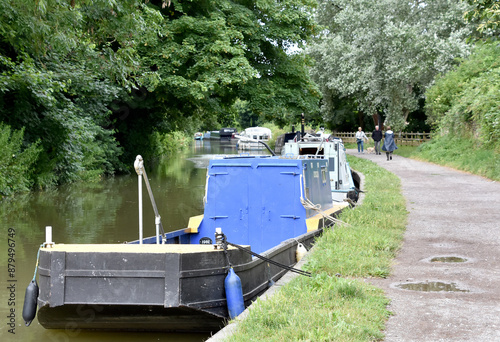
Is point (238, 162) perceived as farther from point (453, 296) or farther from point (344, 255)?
point (453, 296)

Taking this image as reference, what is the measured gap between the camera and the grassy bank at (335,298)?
517cm

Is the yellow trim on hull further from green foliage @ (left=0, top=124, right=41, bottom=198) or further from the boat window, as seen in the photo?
green foliage @ (left=0, top=124, right=41, bottom=198)

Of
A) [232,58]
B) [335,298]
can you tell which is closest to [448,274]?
[335,298]

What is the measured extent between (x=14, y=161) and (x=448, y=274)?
14911 mm

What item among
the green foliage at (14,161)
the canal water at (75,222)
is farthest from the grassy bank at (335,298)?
the green foliage at (14,161)

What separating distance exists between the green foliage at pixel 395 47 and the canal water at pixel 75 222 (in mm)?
14333

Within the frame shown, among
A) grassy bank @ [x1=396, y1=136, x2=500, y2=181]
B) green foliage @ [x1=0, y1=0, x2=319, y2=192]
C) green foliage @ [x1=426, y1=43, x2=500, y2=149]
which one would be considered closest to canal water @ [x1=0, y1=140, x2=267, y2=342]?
green foliage @ [x1=0, y1=0, x2=319, y2=192]

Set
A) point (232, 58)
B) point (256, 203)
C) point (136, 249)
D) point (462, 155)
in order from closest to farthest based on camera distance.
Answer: point (136, 249) < point (256, 203) < point (232, 58) < point (462, 155)

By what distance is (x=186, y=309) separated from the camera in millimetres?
6703

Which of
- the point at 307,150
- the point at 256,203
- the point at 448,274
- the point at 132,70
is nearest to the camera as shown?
the point at 448,274

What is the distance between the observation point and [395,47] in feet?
117

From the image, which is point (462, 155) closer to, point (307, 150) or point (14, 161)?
point (307, 150)

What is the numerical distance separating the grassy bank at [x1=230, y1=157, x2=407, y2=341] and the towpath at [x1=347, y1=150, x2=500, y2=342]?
0.21 m

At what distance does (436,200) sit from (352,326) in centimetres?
1065
